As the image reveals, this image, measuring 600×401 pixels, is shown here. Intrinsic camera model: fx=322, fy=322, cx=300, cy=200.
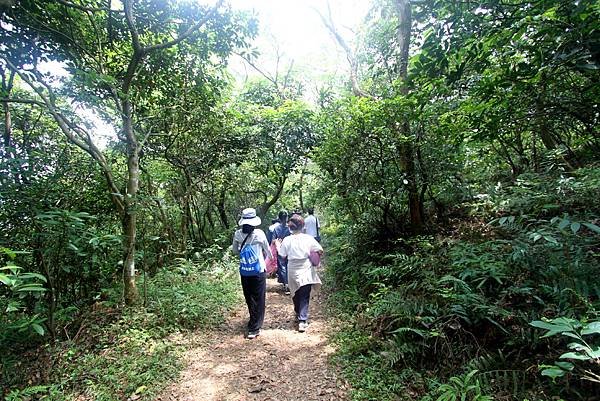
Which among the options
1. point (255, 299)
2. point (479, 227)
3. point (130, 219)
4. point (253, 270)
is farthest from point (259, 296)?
point (479, 227)

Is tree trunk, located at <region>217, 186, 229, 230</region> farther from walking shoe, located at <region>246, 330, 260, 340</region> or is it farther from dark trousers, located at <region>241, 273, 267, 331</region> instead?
walking shoe, located at <region>246, 330, 260, 340</region>

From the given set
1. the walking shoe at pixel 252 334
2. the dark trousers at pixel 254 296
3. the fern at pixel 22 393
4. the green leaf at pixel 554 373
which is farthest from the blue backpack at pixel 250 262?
the green leaf at pixel 554 373

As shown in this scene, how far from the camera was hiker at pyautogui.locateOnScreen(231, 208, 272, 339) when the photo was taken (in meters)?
5.19

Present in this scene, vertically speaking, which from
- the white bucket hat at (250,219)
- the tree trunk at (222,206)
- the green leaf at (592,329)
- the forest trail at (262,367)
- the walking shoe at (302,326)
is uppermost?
the tree trunk at (222,206)

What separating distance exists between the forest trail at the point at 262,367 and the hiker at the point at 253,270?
0.31m

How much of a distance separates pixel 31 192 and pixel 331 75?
1931 cm

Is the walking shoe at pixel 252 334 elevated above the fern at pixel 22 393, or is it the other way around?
the fern at pixel 22 393

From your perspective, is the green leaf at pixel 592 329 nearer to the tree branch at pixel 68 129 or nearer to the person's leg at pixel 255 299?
the person's leg at pixel 255 299

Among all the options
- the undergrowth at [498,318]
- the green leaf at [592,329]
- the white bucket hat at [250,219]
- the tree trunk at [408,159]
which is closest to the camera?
the green leaf at [592,329]

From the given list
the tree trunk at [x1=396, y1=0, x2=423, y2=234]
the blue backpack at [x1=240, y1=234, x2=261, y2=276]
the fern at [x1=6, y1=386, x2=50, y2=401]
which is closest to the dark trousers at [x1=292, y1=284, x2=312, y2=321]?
the blue backpack at [x1=240, y1=234, x2=261, y2=276]

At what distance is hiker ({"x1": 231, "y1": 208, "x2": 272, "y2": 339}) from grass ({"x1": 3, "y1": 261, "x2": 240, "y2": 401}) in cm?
92

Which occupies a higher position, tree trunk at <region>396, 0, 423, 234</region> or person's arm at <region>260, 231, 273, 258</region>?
tree trunk at <region>396, 0, 423, 234</region>

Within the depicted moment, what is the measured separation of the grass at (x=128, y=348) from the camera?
3.74m

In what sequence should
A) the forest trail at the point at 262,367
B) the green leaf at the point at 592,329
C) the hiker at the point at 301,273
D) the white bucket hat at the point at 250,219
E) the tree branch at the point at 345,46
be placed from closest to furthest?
the green leaf at the point at 592,329
the forest trail at the point at 262,367
the white bucket hat at the point at 250,219
the hiker at the point at 301,273
the tree branch at the point at 345,46
